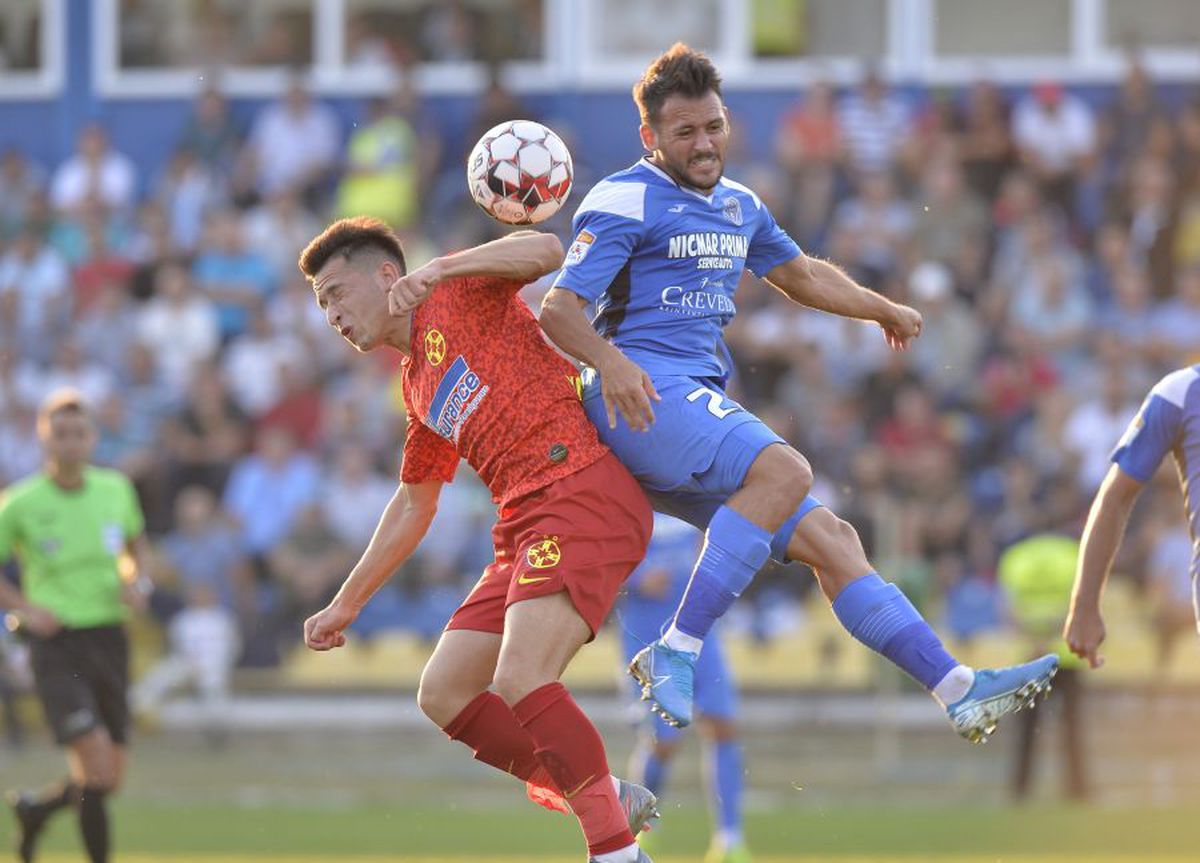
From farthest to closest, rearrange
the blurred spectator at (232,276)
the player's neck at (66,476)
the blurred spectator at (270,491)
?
the blurred spectator at (232,276) → the blurred spectator at (270,491) → the player's neck at (66,476)

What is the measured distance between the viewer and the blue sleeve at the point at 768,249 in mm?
8500

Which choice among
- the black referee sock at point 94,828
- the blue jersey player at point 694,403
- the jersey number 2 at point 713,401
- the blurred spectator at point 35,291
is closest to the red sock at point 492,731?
the blue jersey player at point 694,403

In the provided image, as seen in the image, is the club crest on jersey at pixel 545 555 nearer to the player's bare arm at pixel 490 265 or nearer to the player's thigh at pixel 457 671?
the player's thigh at pixel 457 671

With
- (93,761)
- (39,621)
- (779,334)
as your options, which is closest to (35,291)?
(779,334)

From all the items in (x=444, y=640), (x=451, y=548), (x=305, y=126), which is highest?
(x=305, y=126)

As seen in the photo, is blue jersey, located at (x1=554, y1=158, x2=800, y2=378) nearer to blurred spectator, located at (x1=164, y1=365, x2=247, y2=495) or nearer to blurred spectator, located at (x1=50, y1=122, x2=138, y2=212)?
blurred spectator, located at (x1=164, y1=365, x2=247, y2=495)

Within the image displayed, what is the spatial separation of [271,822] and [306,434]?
463 centimetres

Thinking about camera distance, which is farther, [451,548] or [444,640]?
[451,548]

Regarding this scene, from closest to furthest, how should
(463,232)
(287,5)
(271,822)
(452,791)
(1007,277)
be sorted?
(271,822)
(452,791)
(1007,277)
(463,232)
(287,5)

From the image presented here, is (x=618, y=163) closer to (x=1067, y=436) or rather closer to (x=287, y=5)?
(x=287, y=5)

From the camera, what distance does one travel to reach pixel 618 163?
21.5 meters

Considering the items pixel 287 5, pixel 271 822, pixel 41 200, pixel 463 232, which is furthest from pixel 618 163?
pixel 271 822

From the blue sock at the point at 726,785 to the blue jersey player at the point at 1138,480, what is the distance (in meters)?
4.95

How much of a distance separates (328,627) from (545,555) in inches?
46.7
